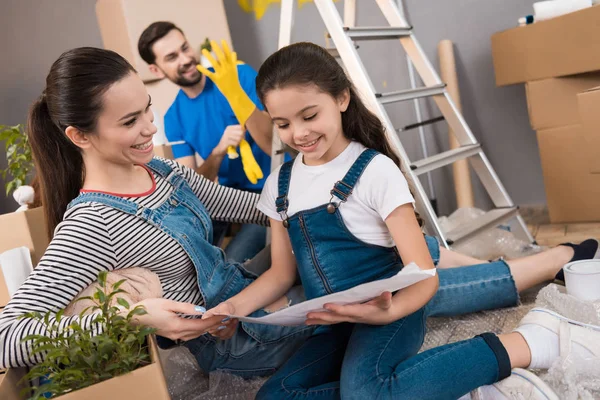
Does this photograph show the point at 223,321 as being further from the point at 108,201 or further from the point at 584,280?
the point at 584,280

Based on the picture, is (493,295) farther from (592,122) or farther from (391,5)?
(391,5)

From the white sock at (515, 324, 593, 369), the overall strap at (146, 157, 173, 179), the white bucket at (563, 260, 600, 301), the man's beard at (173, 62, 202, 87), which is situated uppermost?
the man's beard at (173, 62, 202, 87)

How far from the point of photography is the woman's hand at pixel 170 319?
1.12 meters

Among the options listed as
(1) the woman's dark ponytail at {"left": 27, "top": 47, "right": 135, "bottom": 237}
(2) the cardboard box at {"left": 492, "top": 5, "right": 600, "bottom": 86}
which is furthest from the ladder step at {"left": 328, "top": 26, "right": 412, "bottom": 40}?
Answer: (1) the woman's dark ponytail at {"left": 27, "top": 47, "right": 135, "bottom": 237}

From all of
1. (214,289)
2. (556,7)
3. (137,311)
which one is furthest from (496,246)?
(137,311)

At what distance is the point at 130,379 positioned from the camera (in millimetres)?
950

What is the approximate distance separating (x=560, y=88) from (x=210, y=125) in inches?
48.2

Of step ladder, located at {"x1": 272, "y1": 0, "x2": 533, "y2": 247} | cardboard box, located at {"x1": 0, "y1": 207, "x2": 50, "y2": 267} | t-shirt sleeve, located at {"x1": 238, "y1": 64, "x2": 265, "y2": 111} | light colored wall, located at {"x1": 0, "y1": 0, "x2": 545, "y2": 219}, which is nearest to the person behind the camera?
cardboard box, located at {"x1": 0, "y1": 207, "x2": 50, "y2": 267}

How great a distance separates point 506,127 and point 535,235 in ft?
1.55

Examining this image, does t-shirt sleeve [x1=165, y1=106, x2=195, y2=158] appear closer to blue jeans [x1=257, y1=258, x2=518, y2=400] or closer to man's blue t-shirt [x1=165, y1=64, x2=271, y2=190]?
man's blue t-shirt [x1=165, y1=64, x2=271, y2=190]

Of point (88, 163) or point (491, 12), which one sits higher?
point (491, 12)

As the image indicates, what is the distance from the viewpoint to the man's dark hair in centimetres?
221

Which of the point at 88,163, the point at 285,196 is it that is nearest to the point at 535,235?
the point at 285,196

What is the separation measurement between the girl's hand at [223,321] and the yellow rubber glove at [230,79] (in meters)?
0.87
